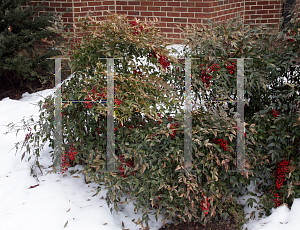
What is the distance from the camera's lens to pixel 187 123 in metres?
2.31

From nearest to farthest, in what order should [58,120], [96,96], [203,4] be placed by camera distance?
[96,96] → [58,120] → [203,4]

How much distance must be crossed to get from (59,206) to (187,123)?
1.27 meters

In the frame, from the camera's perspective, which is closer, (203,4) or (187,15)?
(203,4)

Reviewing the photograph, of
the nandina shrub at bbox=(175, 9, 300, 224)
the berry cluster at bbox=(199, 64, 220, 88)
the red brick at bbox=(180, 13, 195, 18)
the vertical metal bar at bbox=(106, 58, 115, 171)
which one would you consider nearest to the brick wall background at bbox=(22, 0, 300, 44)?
the red brick at bbox=(180, 13, 195, 18)

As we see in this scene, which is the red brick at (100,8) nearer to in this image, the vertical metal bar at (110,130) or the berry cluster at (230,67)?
the vertical metal bar at (110,130)

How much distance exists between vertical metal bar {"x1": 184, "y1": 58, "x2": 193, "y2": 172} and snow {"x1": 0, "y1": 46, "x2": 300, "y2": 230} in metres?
0.59

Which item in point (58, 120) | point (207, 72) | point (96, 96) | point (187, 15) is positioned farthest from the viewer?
point (187, 15)

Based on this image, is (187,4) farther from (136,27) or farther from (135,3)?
(136,27)

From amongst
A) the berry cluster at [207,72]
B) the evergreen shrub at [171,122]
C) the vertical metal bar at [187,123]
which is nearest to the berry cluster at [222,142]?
the evergreen shrub at [171,122]

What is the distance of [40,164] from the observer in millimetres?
2957

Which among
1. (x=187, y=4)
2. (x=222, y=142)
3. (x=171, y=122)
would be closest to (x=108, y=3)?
(x=187, y=4)

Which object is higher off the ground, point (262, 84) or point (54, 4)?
point (54, 4)

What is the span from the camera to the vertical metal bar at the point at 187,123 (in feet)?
7.36

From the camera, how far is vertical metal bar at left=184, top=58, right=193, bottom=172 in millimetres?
2242
